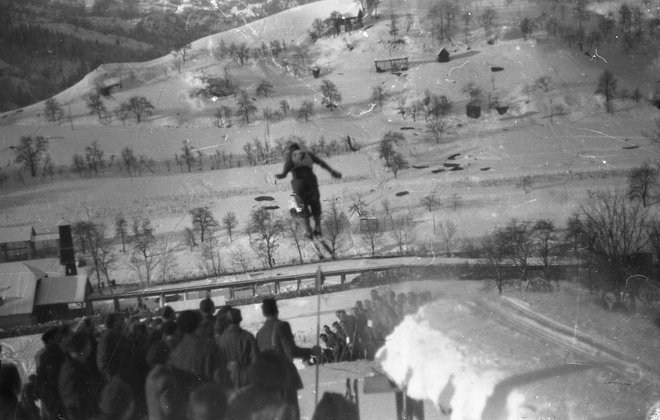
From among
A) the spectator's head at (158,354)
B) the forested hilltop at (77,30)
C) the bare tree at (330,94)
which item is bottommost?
the spectator's head at (158,354)

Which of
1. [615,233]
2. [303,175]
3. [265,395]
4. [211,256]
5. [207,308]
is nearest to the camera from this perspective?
[303,175]

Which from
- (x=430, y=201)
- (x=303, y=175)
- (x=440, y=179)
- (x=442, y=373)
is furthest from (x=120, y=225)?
(x=303, y=175)

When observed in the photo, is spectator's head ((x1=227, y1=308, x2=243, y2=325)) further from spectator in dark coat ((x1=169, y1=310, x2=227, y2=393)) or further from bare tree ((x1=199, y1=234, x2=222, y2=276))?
bare tree ((x1=199, y1=234, x2=222, y2=276))

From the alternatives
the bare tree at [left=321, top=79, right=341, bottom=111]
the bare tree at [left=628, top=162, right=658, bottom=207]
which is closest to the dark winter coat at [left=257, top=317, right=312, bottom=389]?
the bare tree at [left=321, top=79, right=341, bottom=111]

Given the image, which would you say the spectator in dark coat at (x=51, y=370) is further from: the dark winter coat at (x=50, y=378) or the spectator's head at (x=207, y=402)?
the spectator's head at (x=207, y=402)

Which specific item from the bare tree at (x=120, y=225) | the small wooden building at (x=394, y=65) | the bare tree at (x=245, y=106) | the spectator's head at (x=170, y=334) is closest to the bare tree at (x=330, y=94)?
the small wooden building at (x=394, y=65)

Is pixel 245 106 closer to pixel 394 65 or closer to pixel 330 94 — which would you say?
pixel 330 94
